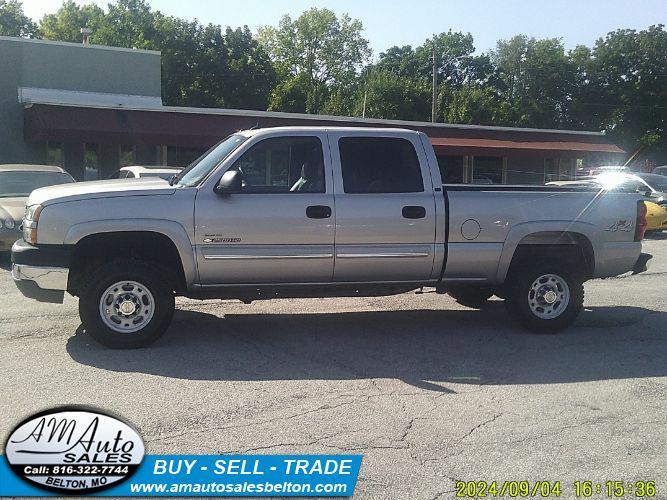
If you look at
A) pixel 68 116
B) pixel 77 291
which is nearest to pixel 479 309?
pixel 77 291

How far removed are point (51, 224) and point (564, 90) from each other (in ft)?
224

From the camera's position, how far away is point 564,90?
68.5m

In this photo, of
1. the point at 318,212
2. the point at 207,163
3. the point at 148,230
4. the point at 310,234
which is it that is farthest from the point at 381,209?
the point at 148,230

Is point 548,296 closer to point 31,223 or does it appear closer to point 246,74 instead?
point 31,223

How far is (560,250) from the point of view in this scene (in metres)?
7.45

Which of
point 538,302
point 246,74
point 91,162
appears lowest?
point 538,302

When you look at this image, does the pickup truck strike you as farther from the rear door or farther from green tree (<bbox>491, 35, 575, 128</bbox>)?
green tree (<bbox>491, 35, 575, 128</bbox>)

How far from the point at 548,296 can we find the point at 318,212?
253 centimetres

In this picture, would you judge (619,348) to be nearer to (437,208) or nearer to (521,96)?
(437,208)

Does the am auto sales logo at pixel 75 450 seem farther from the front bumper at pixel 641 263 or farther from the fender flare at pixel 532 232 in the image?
the front bumper at pixel 641 263

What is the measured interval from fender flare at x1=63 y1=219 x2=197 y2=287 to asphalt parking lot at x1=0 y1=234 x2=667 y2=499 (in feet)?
2.73

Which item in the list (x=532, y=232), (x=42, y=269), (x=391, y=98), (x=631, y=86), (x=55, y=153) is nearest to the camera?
(x=42, y=269)

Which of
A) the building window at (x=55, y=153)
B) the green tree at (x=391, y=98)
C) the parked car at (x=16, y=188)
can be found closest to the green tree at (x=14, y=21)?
the green tree at (x=391, y=98)

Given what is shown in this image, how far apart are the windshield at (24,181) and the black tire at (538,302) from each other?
848 cm
